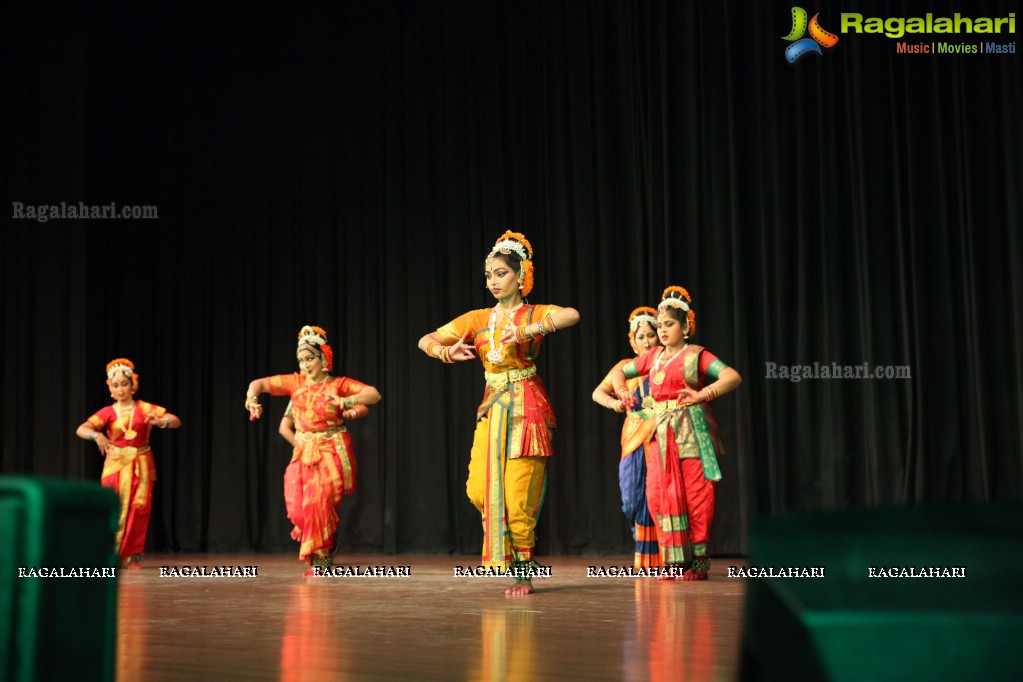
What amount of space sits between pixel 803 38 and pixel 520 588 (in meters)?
4.26

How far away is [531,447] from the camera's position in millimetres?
4770

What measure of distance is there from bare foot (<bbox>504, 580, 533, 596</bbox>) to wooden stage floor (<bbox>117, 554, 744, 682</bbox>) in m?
0.05

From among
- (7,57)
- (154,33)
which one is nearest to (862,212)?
(154,33)

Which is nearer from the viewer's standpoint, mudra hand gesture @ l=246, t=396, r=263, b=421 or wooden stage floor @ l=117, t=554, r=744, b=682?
wooden stage floor @ l=117, t=554, r=744, b=682

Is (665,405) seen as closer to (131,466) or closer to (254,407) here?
(254,407)

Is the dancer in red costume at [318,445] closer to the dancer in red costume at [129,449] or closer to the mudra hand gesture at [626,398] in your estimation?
the dancer in red costume at [129,449]

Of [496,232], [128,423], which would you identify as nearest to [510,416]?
[496,232]

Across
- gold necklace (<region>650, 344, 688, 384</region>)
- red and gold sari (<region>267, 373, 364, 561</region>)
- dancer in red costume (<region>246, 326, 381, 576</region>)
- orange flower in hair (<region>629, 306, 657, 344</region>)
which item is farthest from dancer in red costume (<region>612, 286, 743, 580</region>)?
red and gold sari (<region>267, 373, 364, 561</region>)

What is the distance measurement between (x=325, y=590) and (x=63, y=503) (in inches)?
155

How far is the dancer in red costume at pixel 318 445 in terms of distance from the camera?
6.32 m

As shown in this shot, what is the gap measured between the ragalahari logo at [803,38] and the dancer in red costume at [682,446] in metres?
2.28

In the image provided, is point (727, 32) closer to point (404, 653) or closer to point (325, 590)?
point (325, 590)

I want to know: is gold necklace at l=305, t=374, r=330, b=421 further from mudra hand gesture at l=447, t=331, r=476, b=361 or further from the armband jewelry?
the armband jewelry

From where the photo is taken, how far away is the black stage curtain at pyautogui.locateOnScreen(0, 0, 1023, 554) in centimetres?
690
